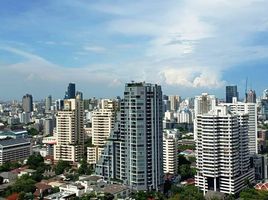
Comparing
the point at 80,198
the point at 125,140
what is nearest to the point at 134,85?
the point at 125,140

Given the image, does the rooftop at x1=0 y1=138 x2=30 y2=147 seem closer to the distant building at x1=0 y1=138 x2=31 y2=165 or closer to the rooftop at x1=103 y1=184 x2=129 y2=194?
the distant building at x1=0 y1=138 x2=31 y2=165

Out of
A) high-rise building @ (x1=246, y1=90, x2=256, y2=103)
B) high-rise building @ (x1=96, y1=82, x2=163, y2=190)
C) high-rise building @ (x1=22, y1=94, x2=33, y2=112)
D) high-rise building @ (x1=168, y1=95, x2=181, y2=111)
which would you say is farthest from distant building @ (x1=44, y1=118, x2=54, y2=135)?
high-rise building @ (x1=22, y1=94, x2=33, y2=112)

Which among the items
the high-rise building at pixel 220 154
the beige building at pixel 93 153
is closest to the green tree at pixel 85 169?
the beige building at pixel 93 153

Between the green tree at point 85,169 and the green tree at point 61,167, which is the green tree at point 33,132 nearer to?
the green tree at point 61,167

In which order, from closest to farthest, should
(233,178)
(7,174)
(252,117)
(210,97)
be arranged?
(233,178), (7,174), (252,117), (210,97)

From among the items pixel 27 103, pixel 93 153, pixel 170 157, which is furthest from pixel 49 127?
pixel 27 103

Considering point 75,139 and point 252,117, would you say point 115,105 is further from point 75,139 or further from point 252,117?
point 252,117
